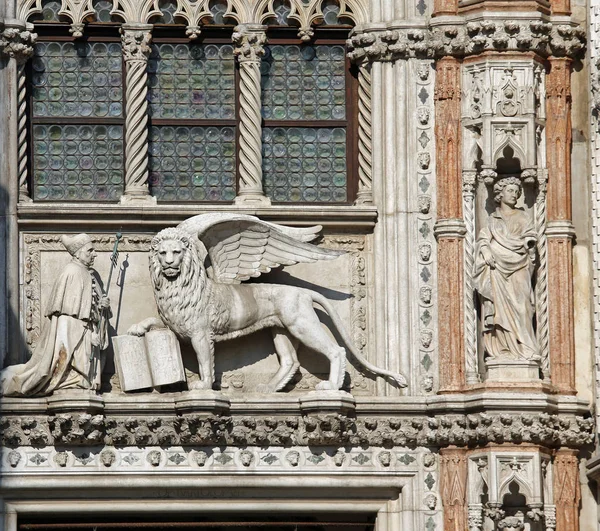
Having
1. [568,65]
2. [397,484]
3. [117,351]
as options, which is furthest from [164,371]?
[568,65]

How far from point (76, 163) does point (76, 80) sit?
2.83 feet

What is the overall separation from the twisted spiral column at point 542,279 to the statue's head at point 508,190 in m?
0.21

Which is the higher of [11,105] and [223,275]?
[11,105]

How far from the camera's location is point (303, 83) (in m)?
24.4

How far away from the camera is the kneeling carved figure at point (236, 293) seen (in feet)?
76.0

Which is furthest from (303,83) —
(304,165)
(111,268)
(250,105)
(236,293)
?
(111,268)

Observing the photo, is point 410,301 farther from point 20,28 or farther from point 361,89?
point 20,28

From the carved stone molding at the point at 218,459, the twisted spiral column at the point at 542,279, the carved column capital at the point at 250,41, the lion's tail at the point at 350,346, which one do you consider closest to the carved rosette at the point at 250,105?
the carved column capital at the point at 250,41

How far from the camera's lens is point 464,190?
2364cm

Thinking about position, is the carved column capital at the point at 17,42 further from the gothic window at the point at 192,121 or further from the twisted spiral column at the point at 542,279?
the twisted spiral column at the point at 542,279

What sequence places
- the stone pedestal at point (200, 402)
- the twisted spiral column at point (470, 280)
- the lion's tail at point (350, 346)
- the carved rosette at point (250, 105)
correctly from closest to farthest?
1. the stone pedestal at point (200, 402)
2. the twisted spiral column at point (470, 280)
3. the lion's tail at point (350, 346)
4. the carved rosette at point (250, 105)

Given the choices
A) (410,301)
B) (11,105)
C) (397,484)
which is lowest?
(397,484)

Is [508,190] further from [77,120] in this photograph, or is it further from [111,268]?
[77,120]

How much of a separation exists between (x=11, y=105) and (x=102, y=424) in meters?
3.36
